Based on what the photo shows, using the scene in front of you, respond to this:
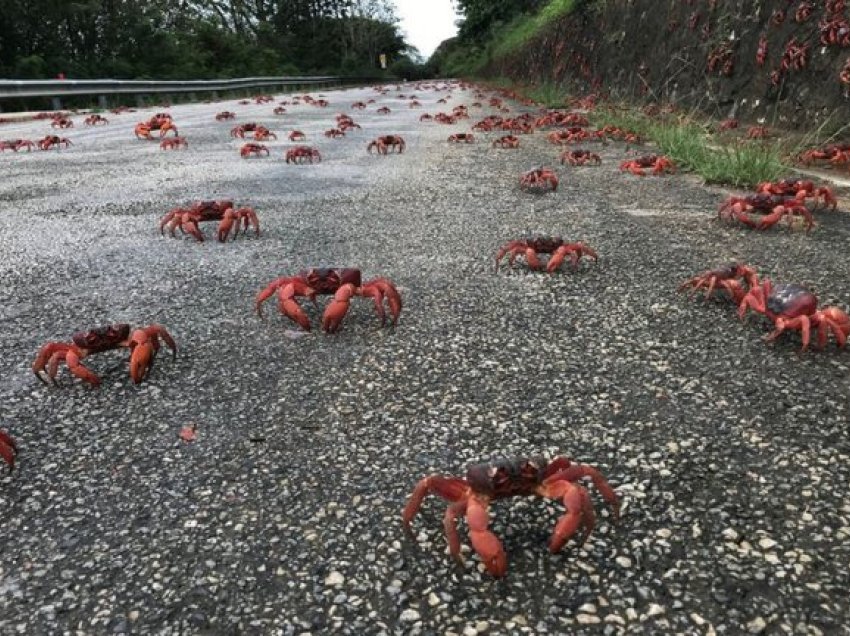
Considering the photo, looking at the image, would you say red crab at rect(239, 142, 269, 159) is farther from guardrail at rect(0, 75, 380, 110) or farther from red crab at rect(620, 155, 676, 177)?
guardrail at rect(0, 75, 380, 110)

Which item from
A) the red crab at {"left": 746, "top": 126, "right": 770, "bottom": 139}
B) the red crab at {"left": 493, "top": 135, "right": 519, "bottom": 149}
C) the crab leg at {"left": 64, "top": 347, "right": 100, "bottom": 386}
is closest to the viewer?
the crab leg at {"left": 64, "top": 347, "right": 100, "bottom": 386}

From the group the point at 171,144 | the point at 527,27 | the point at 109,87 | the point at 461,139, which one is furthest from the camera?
the point at 527,27

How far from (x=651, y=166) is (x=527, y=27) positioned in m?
29.5

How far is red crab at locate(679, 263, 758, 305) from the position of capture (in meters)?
3.37

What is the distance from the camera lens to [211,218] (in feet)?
16.8

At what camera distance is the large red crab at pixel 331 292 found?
324 cm

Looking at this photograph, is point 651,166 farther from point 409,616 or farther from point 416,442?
point 409,616

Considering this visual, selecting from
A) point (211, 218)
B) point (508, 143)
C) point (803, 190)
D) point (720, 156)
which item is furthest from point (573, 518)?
point (508, 143)

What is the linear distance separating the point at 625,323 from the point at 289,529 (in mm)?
2024

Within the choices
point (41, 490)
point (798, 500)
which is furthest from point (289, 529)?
point (798, 500)

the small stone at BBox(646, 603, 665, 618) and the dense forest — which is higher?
the dense forest

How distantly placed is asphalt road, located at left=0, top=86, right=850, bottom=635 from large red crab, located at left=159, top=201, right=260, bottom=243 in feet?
0.75

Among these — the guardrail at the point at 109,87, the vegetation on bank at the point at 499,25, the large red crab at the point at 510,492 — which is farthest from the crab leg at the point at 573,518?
the vegetation on bank at the point at 499,25

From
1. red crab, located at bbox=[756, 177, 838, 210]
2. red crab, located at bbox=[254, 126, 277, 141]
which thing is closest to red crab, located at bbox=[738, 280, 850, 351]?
red crab, located at bbox=[756, 177, 838, 210]
